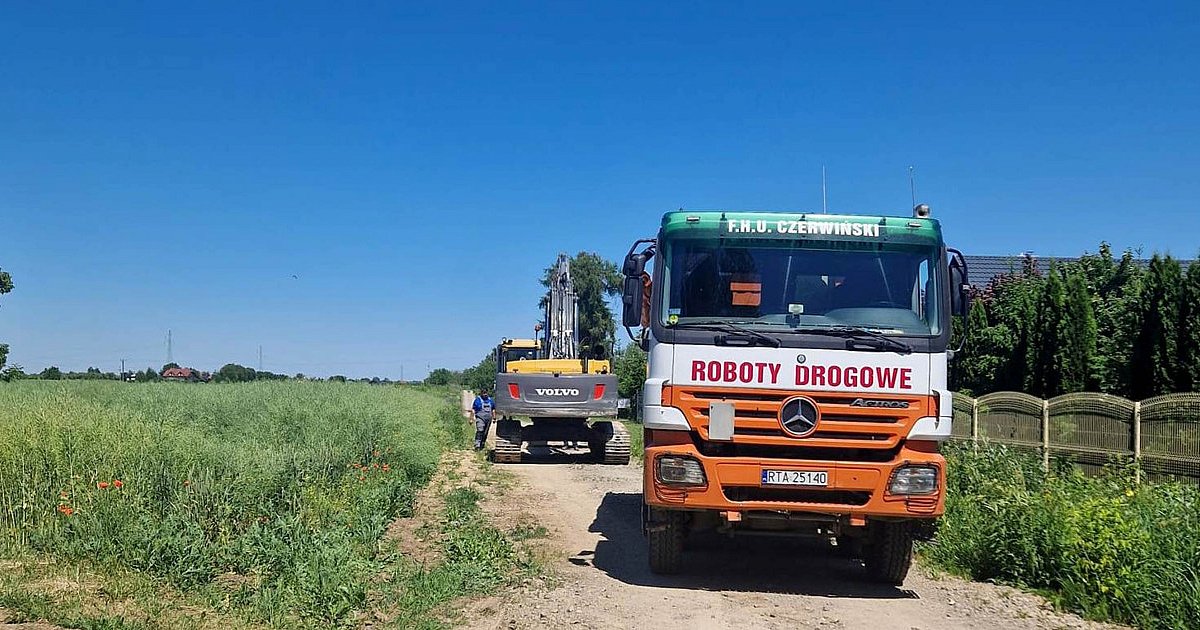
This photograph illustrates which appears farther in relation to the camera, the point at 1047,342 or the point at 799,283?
the point at 1047,342

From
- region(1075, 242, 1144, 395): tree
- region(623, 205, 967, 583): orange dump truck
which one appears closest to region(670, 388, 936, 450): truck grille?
region(623, 205, 967, 583): orange dump truck

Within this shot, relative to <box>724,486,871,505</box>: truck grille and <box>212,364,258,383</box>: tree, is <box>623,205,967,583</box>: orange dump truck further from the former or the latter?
<box>212,364,258,383</box>: tree

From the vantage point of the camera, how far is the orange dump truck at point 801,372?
7738 millimetres

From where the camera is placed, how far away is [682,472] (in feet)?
25.6

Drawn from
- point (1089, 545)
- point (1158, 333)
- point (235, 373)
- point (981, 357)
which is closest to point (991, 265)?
point (981, 357)

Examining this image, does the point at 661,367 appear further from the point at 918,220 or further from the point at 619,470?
the point at 619,470

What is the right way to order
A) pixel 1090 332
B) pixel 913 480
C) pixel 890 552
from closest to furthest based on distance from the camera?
1. pixel 913 480
2. pixel 890 552
3. pixel 1090 332

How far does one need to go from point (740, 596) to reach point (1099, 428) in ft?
26.8

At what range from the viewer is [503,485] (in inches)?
629

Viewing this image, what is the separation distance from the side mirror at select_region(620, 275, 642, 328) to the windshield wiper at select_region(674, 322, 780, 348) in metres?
0.59

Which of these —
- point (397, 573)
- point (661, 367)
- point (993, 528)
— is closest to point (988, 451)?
point (993, 528)

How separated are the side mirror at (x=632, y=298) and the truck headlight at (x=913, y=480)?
8.32 ft

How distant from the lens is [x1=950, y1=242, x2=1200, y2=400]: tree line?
15664 mm

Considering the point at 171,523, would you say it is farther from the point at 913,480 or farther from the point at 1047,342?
the point at 1047,342
